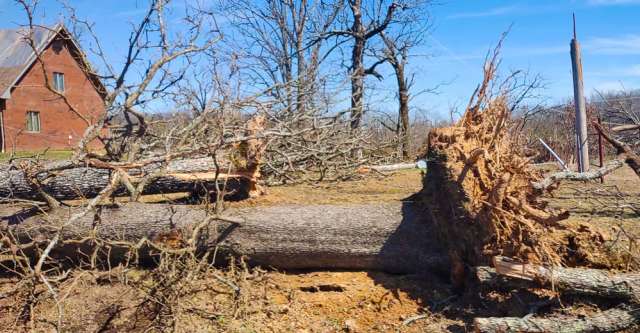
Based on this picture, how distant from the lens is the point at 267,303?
4223mm

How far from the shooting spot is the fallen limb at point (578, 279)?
10.9ft

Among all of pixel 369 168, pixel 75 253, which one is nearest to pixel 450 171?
pixel 75 253

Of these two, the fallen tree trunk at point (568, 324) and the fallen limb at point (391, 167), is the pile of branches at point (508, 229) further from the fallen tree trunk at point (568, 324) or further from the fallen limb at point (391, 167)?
the fallen limb at point (391, 167)

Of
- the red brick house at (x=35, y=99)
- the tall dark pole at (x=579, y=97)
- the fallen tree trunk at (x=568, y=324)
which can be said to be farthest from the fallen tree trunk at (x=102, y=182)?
the red brick house at (x=35, y=99)

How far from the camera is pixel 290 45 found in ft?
53.6

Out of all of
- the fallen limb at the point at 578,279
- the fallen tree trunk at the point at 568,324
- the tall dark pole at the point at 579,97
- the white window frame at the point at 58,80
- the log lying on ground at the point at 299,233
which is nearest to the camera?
the fallen tree trunk at the point at 568,324

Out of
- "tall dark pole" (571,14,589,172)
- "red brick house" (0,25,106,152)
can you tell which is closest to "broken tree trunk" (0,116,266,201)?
"tall dark pole" (571,14,589,172)

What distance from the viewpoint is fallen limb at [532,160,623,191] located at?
3734 millimetres

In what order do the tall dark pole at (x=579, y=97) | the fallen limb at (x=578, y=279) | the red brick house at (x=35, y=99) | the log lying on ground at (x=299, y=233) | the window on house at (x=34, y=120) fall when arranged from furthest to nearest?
1. the window on house at (x=34, y=120)
2. the red brick house at (x=35, y=99)
3. the tall dark pole at (x=579, y=97)
4. the log lying on ground at (x=299, y=233)
5. the fallen limb at (x=578, y=279)

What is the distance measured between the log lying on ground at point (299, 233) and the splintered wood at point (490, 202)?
324mm

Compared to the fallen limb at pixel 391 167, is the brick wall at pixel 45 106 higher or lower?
higher

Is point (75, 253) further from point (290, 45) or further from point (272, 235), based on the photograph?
point (290, 45)

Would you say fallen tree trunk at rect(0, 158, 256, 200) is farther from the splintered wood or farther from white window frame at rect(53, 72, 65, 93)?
white window frame at rect(53, 72, 65, 93)

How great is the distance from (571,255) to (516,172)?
72 cm
